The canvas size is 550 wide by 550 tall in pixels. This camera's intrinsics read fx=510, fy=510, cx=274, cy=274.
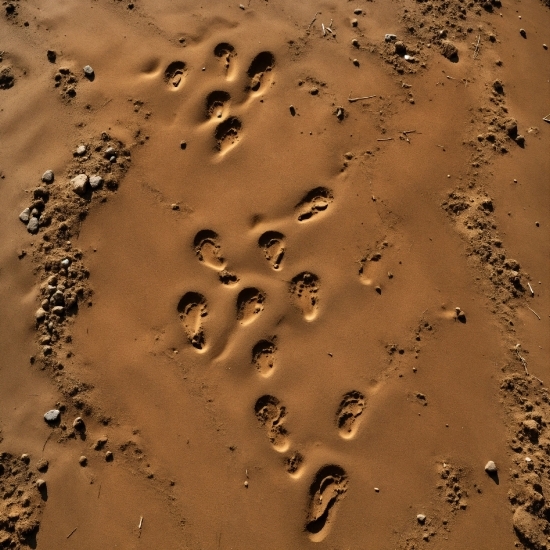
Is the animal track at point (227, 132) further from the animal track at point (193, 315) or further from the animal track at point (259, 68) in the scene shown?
the animal track at point (193, 315)

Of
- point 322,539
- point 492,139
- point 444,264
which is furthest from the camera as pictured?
point 492,139

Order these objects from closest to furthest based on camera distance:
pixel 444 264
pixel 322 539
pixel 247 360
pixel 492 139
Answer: pixel 322 539, pixel 247 360, pixel 444 264, pixel 492 139

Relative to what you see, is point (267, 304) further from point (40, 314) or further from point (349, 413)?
point (40, 314)

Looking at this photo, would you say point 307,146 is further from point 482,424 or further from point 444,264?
point 482,424

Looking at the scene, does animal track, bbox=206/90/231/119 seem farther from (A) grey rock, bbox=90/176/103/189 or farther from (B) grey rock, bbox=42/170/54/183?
(B) grey rock, bbox=42/170/54/183

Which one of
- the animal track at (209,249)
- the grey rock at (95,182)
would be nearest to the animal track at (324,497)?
the animal track at (209,249)

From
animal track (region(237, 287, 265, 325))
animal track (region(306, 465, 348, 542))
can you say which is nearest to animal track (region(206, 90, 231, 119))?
animal track (region(237, 287, 265, 325))

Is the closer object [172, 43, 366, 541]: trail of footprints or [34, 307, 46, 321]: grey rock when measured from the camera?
[172, 43, 366, 541]: trail of footprints

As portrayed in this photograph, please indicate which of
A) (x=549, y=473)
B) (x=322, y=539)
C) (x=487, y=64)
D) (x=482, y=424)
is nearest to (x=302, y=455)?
(x=322, y=539)
